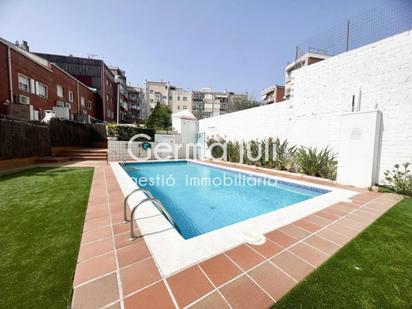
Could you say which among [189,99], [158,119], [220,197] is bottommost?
[220,197]

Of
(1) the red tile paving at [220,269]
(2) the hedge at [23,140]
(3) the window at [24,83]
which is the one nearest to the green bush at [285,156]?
(1) the red tile paving at [220,269]

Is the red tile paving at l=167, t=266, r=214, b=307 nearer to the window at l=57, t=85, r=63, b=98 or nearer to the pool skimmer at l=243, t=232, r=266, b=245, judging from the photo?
the pool skimmer at l=243, t=232, r=266, b=245

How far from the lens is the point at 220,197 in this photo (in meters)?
6.32

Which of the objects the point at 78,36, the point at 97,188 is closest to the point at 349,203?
the point at 97,188

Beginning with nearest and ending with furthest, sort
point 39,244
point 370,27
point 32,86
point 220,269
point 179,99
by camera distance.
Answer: point 220,269
point 39,244
point 370,27
point 32,86
point 179,99

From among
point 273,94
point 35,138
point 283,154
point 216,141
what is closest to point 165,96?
point 273,94

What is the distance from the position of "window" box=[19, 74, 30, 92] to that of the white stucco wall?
16347mm

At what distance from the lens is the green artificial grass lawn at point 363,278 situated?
5.56 ft

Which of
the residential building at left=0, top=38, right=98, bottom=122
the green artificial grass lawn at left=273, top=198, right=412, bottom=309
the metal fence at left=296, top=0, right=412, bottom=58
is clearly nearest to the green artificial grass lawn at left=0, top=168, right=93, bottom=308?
the green artificial grass lawn at left=273, top=198, right=412, bottom=309

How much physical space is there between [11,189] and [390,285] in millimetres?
7876

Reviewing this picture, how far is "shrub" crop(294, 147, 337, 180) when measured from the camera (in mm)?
7191

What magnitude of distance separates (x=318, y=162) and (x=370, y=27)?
553 centimetres

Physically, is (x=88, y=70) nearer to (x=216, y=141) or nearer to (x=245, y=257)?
(x=216, y=141)

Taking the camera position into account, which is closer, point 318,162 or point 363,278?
point 363,278
